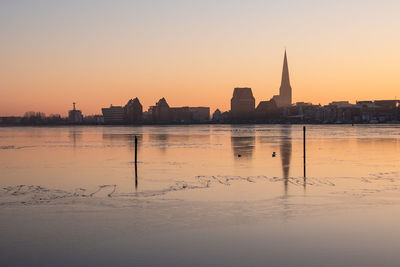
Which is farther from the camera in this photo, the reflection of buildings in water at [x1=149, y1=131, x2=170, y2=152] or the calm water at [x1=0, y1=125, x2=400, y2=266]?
the reflection of buildings in water at [x1=149, y1=131, x2=170, y2=152]

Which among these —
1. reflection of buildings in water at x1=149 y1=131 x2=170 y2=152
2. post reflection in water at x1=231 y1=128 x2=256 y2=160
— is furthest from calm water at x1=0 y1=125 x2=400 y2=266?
reflection of buildings in water at x1=149 y1=131 x2=170 y2=152

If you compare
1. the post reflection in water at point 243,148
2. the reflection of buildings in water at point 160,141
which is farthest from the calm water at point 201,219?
the reflection of buildings in water at point 160,141

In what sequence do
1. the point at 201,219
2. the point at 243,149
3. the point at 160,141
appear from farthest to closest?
the point at 160,141
the point at 243,149
the point at 201,219

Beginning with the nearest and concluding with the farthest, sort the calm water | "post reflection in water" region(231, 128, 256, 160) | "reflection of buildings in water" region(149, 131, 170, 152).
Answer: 1. the calm water
2. "post reflection in water" region(231, 128, 256, 160)
3. "reflection of buildings in water" region(149, 131, 170, 152)

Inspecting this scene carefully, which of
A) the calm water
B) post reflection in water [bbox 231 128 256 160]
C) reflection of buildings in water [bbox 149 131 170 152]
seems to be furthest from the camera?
reflection of buildings in water [bbox 149 131 170 152]

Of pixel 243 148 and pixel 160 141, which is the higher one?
pixel 243 148

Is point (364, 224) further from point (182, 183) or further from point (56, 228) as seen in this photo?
point (182, 183)

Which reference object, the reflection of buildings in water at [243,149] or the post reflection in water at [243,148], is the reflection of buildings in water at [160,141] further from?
the post reflection in water at [243,148]

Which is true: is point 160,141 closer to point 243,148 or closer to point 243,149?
point 243,148

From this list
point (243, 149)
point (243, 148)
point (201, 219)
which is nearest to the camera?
point (201, 219)

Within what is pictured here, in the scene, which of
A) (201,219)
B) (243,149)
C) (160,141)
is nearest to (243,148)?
(243,149)

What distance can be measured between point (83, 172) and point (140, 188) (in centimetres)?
1116

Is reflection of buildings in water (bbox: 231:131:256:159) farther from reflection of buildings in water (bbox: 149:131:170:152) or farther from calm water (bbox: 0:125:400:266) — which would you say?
calm water (bbox: 0:125:400:266)

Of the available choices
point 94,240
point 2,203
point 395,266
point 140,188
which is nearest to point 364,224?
point 395,266
